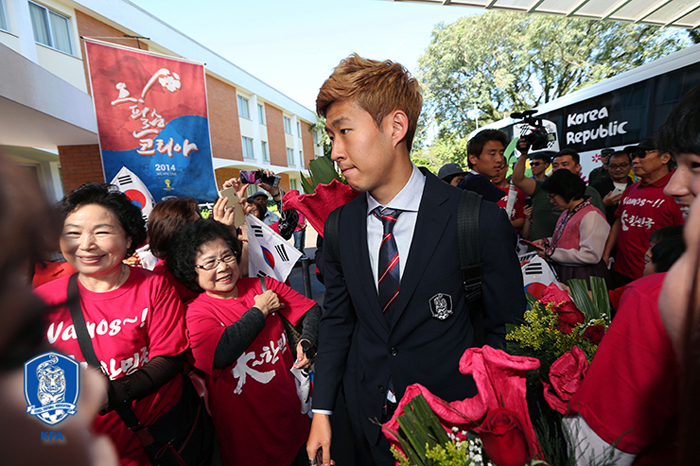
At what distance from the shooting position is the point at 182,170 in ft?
14.2

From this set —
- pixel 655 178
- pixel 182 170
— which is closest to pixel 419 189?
pixel 655 178

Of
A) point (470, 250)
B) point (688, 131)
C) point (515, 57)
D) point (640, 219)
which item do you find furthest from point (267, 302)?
point (515, 57)

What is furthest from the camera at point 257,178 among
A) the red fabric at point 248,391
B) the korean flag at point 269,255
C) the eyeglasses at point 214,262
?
the red fabric at point 248,391

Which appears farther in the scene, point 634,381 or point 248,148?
point 248,148

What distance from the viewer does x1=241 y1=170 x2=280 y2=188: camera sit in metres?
2.89

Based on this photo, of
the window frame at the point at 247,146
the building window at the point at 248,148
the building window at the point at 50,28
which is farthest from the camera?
the building window at the point at 248,148

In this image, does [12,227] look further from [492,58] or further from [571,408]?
[492,58]

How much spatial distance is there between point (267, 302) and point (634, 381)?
5.67ft

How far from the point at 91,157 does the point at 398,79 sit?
7.60 m

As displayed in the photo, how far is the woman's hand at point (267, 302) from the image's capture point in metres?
1.97

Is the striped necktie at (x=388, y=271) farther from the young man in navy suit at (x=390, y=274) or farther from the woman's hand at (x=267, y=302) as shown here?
the woman's hand at (x=267, y=302)

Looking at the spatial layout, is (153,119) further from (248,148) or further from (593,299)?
(248,148)

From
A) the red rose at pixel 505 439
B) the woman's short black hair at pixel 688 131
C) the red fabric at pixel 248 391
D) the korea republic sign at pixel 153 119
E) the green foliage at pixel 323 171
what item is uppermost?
the korea republic sign at pixel 153 119

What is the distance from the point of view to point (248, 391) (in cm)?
193
